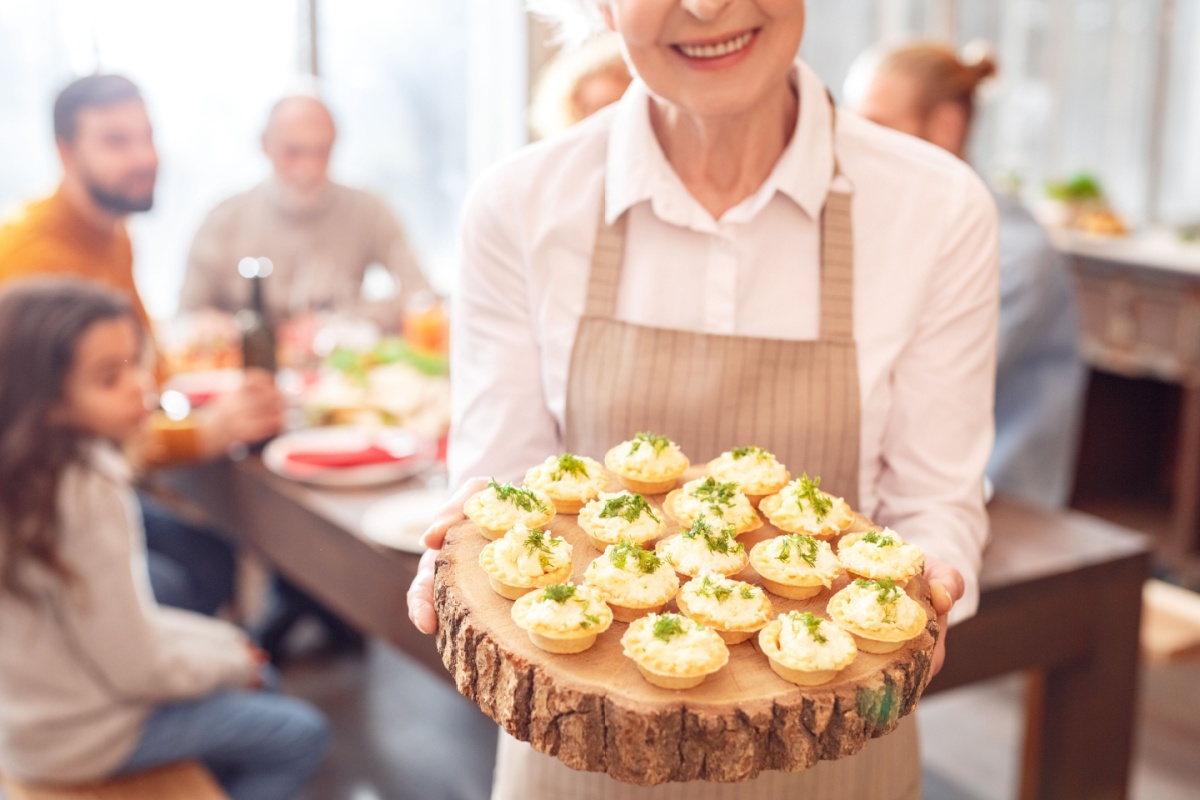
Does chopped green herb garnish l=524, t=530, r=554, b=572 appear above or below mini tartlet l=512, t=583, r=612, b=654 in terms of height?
above

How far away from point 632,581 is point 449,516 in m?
0.22

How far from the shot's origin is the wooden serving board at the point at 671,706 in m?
0.88

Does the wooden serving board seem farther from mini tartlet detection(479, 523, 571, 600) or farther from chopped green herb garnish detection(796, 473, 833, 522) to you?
chopped green herb garnish detection(796, 473, 833, 522)

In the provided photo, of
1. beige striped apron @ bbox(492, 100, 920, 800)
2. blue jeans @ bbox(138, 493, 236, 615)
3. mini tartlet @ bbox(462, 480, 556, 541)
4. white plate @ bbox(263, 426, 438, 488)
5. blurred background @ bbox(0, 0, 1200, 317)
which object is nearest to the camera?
mini tartlet @ bbox(462, 480, 556, 541)

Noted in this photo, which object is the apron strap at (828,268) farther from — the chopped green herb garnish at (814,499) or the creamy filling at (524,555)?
the creamy filling at (524,555)

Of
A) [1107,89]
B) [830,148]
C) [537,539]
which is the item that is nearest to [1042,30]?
[1107,89]

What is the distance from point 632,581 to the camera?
3.33 feet

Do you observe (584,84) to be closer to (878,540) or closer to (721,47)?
(721,47)

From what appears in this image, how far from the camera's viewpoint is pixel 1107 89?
17.8 ft

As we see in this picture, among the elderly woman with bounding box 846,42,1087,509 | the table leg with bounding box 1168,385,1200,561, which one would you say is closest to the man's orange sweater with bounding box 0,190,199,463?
the elderly woman with bounding box 846,42,1087,509

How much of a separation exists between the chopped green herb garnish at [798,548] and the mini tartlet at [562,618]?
0.57 ft

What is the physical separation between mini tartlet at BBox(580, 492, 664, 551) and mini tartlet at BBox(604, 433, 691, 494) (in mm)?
70

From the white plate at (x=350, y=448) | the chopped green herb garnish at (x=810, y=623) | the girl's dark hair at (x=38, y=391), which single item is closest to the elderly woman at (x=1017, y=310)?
the white plate at (x=350, y=448)

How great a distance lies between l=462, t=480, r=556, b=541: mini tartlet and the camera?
109 centimetres
